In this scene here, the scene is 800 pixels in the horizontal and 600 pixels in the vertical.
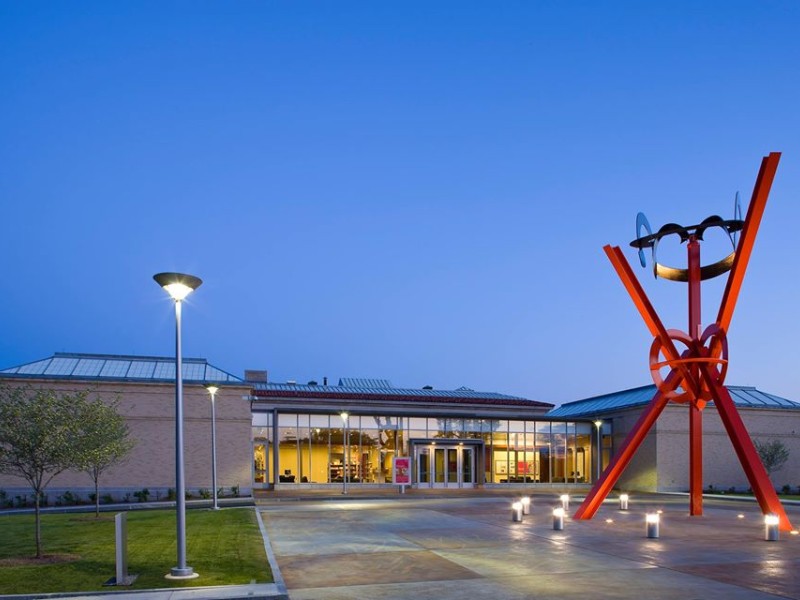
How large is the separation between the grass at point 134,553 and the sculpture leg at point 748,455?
15429 mm

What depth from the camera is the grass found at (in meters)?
12.9

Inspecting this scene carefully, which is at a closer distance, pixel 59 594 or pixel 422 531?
pixel 59 594

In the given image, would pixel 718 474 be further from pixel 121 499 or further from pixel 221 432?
pixel 121 499

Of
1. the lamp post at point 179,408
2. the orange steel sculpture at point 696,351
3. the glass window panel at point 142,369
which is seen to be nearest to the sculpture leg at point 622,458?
the orange steel sculpture at point 696,351

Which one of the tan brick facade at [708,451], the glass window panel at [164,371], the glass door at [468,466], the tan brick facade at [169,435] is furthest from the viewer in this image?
the glass door at [468,466]

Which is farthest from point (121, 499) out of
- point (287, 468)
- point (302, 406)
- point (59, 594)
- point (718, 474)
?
point (718, 474)

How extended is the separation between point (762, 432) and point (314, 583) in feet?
143

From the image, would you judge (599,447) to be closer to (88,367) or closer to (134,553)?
(88,367)

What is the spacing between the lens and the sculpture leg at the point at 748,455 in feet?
72.3

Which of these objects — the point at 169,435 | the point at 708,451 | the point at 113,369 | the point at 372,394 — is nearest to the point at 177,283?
the point at 169,435

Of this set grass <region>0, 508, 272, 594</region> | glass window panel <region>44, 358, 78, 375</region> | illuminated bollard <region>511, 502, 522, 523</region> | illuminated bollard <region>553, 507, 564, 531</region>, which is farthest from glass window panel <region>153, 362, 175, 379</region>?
illuminated bollard <region>553, 507, 564, 531</region>

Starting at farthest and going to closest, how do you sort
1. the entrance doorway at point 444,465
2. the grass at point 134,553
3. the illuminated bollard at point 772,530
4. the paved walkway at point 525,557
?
the entrance doorway at point 444,465, the illuminated bollard at point 772,530, the grass at point 134,553, the paved walkway at point 525,557

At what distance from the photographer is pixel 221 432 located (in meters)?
40.8

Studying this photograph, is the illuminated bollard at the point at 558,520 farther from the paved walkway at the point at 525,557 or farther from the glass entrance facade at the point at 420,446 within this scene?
the glass entrance facade at the point at 420,446
